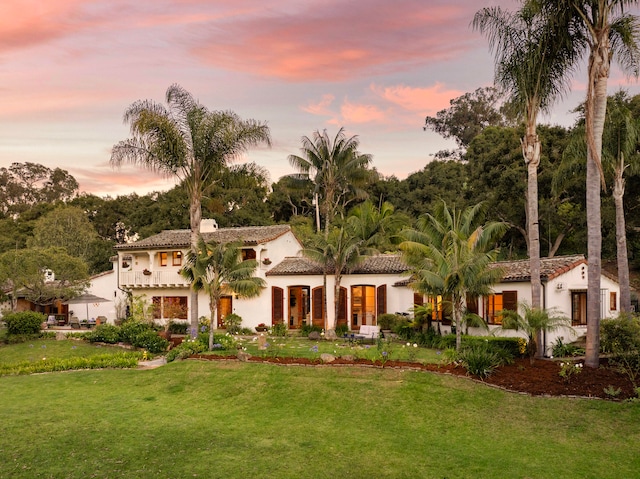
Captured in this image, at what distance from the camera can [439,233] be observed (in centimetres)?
2214

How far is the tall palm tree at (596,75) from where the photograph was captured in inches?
594

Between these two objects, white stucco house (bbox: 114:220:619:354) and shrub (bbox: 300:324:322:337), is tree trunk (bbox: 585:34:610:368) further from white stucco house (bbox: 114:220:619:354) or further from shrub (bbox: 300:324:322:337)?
shrub (bbox: 300:324:322:337)

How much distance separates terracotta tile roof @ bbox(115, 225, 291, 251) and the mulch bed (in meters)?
13.5

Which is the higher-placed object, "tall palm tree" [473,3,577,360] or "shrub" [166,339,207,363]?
"tall palm tree" [473,3,577,360]

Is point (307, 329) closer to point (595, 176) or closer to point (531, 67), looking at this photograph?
point (595, 176)

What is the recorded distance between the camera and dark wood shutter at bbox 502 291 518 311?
68.2ft

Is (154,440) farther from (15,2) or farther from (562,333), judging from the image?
(562,333)

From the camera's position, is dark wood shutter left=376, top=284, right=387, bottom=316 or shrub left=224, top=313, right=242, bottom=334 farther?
shrub left=224, top=313, right=242, bottom=334

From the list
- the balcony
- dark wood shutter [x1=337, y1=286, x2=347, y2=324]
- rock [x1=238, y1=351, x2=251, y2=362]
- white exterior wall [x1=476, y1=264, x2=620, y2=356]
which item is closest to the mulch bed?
rock [x1=238, y1=351, x2=251, y2=362]

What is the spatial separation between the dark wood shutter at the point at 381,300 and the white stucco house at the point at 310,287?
0.05 meters

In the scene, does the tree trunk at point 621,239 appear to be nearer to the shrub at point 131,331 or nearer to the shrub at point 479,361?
the shrub at point 479,361

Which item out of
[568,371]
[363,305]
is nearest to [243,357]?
[568,371]

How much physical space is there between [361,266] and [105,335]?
42.4 ft

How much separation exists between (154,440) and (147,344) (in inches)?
450
